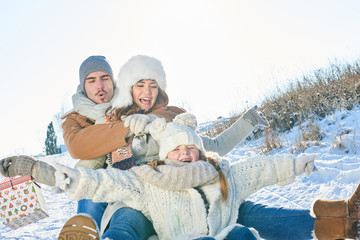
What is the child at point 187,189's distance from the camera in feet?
6.44

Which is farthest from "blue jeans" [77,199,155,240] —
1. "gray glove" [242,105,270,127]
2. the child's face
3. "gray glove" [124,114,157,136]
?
"gray glove" [242,105,270,127]

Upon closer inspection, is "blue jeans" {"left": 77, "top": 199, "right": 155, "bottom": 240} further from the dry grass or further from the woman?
the dry grass

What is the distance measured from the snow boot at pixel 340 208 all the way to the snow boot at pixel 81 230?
1.14 meters

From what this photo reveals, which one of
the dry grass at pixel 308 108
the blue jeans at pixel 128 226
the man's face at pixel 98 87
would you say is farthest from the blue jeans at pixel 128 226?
the dry grass at pixel 308 108

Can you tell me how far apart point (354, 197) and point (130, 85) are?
6.21 ft

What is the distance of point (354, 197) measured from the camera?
1724 mm

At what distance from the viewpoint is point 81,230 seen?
159 centimetres

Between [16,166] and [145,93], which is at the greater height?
[145,93]

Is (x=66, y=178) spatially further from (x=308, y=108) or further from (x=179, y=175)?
(x=308, y=108)

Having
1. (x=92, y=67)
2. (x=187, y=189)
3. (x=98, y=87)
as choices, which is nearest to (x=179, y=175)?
(x=187, y=189)

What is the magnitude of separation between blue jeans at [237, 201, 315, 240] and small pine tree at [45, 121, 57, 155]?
1778cm

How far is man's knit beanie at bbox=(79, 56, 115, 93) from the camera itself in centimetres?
311

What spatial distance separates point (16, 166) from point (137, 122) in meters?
0.92

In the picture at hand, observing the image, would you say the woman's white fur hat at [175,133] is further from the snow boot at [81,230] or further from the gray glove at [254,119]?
the snow boot at [81,230]
